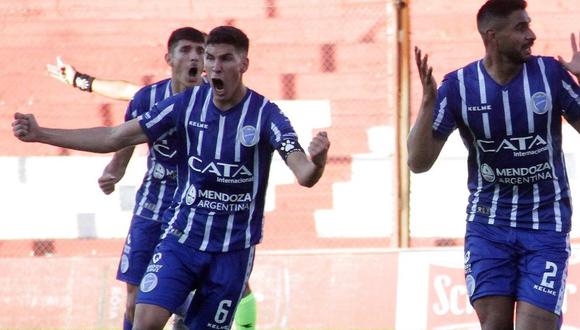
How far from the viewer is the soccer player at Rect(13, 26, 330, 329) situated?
7.16m

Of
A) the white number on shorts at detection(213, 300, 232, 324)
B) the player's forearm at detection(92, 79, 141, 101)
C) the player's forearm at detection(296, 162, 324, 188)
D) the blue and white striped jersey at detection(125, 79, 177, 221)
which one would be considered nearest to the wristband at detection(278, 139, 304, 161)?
the player's forearm at detection(296, 162, 324, 188)

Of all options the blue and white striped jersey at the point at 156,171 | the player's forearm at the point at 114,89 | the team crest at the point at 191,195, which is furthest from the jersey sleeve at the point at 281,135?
the player's forearm at the point at 114,89

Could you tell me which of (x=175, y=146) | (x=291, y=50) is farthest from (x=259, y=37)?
(x=175, y=146)

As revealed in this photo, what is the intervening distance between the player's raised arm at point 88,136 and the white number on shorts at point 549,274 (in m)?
2.34

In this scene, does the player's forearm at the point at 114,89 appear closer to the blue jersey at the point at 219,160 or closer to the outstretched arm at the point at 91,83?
the outstretched arm at the point at 91,83

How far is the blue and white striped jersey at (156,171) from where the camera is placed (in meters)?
8.65

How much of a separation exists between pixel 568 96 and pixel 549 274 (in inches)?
37.3

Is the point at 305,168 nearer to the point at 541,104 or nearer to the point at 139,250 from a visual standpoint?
the point at 541,104

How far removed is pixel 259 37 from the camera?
41.9ft

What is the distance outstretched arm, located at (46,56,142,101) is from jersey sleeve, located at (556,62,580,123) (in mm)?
5459

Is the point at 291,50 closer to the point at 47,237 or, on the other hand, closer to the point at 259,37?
the point at 259,37

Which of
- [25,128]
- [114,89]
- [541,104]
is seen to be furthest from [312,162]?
[114,89]

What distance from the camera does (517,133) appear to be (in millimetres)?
6812

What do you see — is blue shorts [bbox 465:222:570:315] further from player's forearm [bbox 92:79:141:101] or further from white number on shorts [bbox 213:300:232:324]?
player's forearm [bbox 92:79:141:101]
